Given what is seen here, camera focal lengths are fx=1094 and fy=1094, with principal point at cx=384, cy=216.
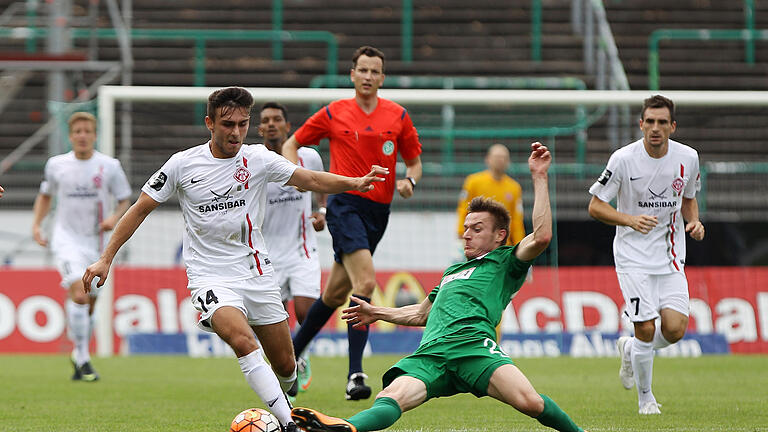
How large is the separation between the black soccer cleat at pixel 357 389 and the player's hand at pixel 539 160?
3476 millimetres

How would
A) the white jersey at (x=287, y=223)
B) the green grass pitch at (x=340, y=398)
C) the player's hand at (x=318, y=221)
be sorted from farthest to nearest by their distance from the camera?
the white jersey at (x=287, y=223), the player's hand at (x=318, y=221), the green grass pitch at (x=340, y=398)

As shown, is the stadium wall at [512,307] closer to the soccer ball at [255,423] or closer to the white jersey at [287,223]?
the white jersey at [287,223]

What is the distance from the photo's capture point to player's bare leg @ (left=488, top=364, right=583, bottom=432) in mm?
5688

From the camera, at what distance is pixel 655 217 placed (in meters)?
8.59

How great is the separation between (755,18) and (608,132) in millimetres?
5878

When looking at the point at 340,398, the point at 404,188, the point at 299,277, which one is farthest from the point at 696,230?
the point at 299,277

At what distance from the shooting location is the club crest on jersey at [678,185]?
870 centimetres

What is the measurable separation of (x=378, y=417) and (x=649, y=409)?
344 centimetres

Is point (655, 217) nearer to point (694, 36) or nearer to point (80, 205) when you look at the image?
point (80, 205)

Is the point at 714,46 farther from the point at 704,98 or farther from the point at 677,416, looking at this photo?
the point at 677,416

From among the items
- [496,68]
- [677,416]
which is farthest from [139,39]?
[677,416]

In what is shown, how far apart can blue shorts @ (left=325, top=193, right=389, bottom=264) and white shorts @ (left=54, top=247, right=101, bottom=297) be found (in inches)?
132

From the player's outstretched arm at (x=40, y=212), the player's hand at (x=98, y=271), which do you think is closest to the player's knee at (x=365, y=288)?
the player's hand at (x=98, y=271)

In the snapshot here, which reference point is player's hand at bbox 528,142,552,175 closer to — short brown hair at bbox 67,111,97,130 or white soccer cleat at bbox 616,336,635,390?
white soccer cleat at bbox 616,336,635,390
